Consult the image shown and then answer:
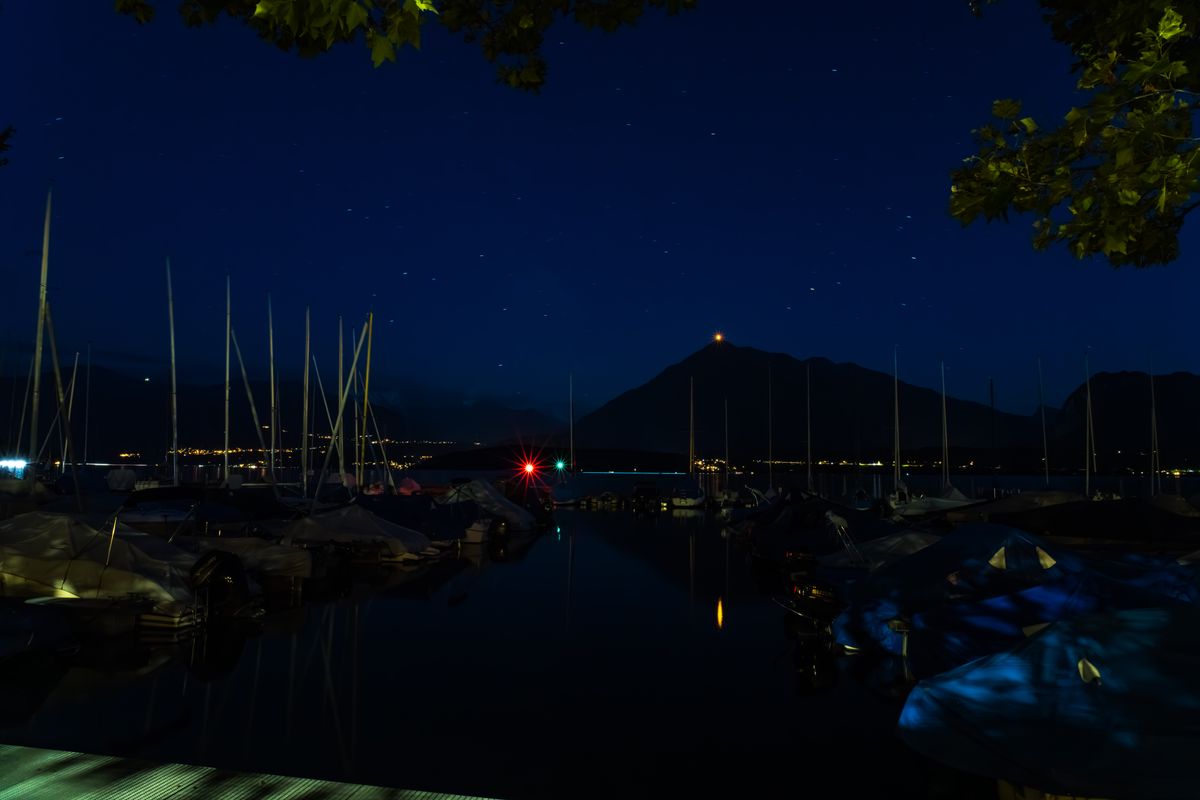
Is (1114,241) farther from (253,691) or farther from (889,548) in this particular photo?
(889,548)

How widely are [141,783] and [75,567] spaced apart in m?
11.1

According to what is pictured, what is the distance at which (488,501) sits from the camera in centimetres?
4241

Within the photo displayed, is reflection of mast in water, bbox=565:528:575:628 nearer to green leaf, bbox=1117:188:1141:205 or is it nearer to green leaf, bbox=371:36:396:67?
green leaf, bbox=1117:188:1141:205

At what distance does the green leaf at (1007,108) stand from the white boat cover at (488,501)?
36637 mm

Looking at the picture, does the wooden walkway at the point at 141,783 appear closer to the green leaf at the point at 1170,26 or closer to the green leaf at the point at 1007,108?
the green leaf at the point at 1007,108

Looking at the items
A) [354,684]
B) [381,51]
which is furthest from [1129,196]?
[354,684]

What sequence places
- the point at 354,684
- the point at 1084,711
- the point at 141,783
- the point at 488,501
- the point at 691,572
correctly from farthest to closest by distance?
the point at 488,501 → the point at 691,572 → the point at 354,684 → the point at 141,783 → the point at 1084,711

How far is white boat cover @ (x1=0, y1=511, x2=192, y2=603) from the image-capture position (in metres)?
16.0

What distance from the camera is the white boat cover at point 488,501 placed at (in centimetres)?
4127

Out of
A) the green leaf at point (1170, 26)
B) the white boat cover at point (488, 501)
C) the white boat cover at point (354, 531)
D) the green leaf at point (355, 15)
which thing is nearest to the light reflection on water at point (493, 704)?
the white boat cover at point (354, 531)

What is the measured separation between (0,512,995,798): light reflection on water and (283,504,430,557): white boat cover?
6.26 m

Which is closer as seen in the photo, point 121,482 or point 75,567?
point 75,567

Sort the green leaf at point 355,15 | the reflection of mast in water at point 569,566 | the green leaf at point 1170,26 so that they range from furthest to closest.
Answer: the reflection of mast in water at point 569,566, the green leaf at point 1170,26, the green leaf at point 355,15

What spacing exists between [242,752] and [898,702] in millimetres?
9988
